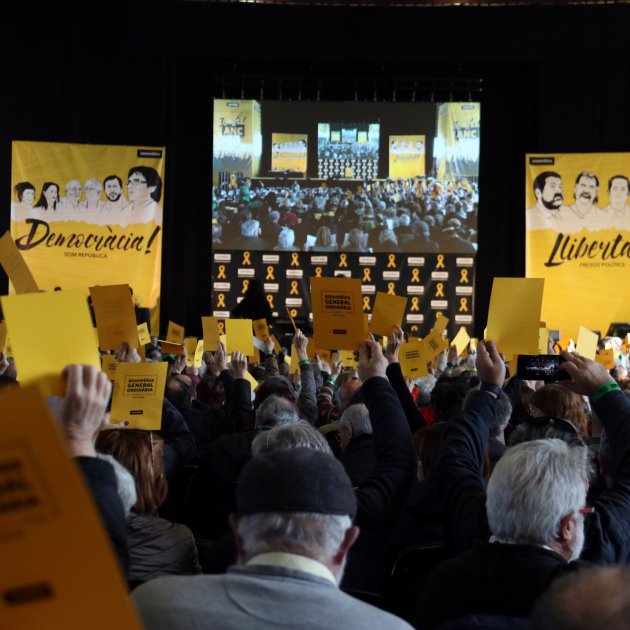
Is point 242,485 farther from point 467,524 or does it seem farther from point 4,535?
point 467,524

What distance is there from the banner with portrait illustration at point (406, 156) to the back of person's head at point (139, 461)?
1220 cm

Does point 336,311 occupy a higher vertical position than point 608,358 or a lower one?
higher

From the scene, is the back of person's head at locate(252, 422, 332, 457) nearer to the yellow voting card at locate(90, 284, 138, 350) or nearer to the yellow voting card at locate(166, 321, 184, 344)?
Result: the yellow voting card at locate(90, 284, 138, 350)

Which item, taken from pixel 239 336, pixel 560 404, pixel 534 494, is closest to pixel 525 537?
pixel 534 494

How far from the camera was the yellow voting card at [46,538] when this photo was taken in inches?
42.9

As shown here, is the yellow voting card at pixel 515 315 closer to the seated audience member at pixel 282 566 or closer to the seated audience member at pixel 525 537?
the seated audience member at pixel 525 537

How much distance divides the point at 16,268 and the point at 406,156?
1186cm

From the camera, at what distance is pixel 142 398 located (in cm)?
392

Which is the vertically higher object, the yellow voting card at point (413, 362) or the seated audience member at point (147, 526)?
the yellow voting card at point (413, 362)

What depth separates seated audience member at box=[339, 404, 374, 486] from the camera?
354cm

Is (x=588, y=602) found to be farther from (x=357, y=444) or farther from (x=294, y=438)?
(x=357, y=444)

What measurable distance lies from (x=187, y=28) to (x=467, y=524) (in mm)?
13263

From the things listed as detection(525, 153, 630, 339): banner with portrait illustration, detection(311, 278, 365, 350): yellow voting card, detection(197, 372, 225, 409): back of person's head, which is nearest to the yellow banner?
detection(525, 153, 630, 339): banner with portrait illustration

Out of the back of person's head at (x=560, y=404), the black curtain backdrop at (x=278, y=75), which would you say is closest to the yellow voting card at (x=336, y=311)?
the back of person's head at (x=560, y=404)
